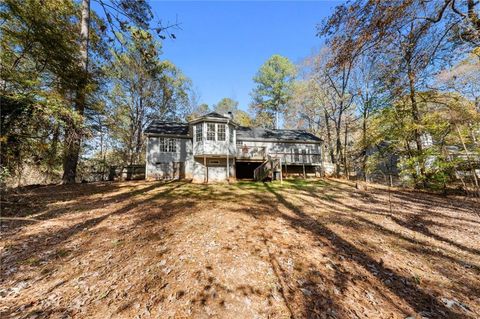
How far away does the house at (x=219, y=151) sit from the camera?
54.0 feet

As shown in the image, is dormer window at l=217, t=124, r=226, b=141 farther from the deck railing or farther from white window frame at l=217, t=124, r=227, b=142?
the deck railing

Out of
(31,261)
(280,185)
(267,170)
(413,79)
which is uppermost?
(413,79)

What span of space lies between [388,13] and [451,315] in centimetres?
616

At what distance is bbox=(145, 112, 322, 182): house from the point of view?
16469 mm

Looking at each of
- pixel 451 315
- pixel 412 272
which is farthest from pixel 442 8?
pixel 451 315

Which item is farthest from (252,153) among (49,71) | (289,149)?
(49,71)

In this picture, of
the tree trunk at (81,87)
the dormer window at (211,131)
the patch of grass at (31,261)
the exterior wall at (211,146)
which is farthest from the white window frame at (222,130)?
the patch of grass at (31,261)

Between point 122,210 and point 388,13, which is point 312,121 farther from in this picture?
point 122,210

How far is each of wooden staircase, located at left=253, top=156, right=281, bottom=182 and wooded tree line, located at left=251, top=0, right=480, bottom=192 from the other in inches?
276

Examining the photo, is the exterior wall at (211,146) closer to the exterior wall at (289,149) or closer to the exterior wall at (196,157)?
the exterior wall at (196,157)

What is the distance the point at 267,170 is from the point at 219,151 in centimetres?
427

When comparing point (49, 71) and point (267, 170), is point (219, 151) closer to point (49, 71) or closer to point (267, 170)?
point (267, 170)

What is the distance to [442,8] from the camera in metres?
5.37

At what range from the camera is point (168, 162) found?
1788 cm
